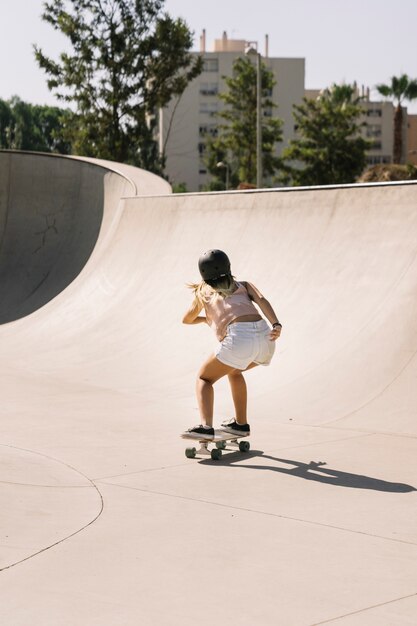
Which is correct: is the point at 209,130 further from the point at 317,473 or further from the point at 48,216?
the point at 317,473

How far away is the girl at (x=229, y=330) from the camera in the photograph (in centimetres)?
583

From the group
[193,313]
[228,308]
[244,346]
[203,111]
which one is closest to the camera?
[244,346]

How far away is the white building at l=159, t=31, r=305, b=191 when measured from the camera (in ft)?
334

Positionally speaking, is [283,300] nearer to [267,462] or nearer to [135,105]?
[267,462]

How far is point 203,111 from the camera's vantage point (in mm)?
104875

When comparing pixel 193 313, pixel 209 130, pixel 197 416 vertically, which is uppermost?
pixel 209 130

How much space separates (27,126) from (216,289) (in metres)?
102

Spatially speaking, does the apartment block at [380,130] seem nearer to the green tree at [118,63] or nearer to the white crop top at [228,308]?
the green tree at [118,63]

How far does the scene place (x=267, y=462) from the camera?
Result: 5859 mm

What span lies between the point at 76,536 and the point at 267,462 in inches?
78.9

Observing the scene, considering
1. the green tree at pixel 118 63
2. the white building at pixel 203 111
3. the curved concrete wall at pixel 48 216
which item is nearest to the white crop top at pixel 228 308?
the curved concrete wall at pixel 48 216

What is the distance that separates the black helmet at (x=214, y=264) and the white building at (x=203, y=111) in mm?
96065

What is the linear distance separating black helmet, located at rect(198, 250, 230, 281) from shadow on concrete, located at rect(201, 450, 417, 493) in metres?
1.17

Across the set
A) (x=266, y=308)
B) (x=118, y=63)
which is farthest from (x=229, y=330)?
(x=118, y=63)
